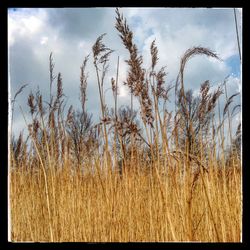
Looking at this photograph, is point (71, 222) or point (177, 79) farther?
point (71, 222)

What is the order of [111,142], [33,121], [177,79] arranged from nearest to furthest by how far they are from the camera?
[177,79], [111,142], [33,121]

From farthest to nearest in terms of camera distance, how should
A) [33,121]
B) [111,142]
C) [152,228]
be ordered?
[33,121] → [111,142] → [152,228]

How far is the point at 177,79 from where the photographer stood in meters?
2.31
